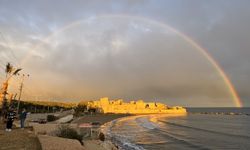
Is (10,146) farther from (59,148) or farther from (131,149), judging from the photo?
(131,149)

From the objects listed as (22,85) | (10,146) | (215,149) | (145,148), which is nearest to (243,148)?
(215,149)

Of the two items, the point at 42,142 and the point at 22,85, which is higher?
the point at 22,85

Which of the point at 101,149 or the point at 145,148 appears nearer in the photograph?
the point at 101,149

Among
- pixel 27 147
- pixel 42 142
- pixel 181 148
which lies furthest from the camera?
pixel 181 148

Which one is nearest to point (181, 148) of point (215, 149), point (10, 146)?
point (215, 149)

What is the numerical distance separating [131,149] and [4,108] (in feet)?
69.6

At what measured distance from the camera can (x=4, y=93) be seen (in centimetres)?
3766

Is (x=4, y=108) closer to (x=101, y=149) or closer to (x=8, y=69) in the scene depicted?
(x=8, y=69)

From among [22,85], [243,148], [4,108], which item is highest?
[22,85]

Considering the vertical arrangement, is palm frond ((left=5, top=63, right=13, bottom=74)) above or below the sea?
above

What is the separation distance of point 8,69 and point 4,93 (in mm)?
10467

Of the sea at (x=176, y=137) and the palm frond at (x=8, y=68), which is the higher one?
the palm frond at (x=8, y=68)

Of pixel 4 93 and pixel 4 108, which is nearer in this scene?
pixel 4 93

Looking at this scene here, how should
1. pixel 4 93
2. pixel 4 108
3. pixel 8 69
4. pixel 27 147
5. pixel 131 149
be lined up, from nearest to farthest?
1. pixel 27 147
2. pixel 131 149
3. pixel 4 93
4. pixel 4 108
5. pixel 8 69
